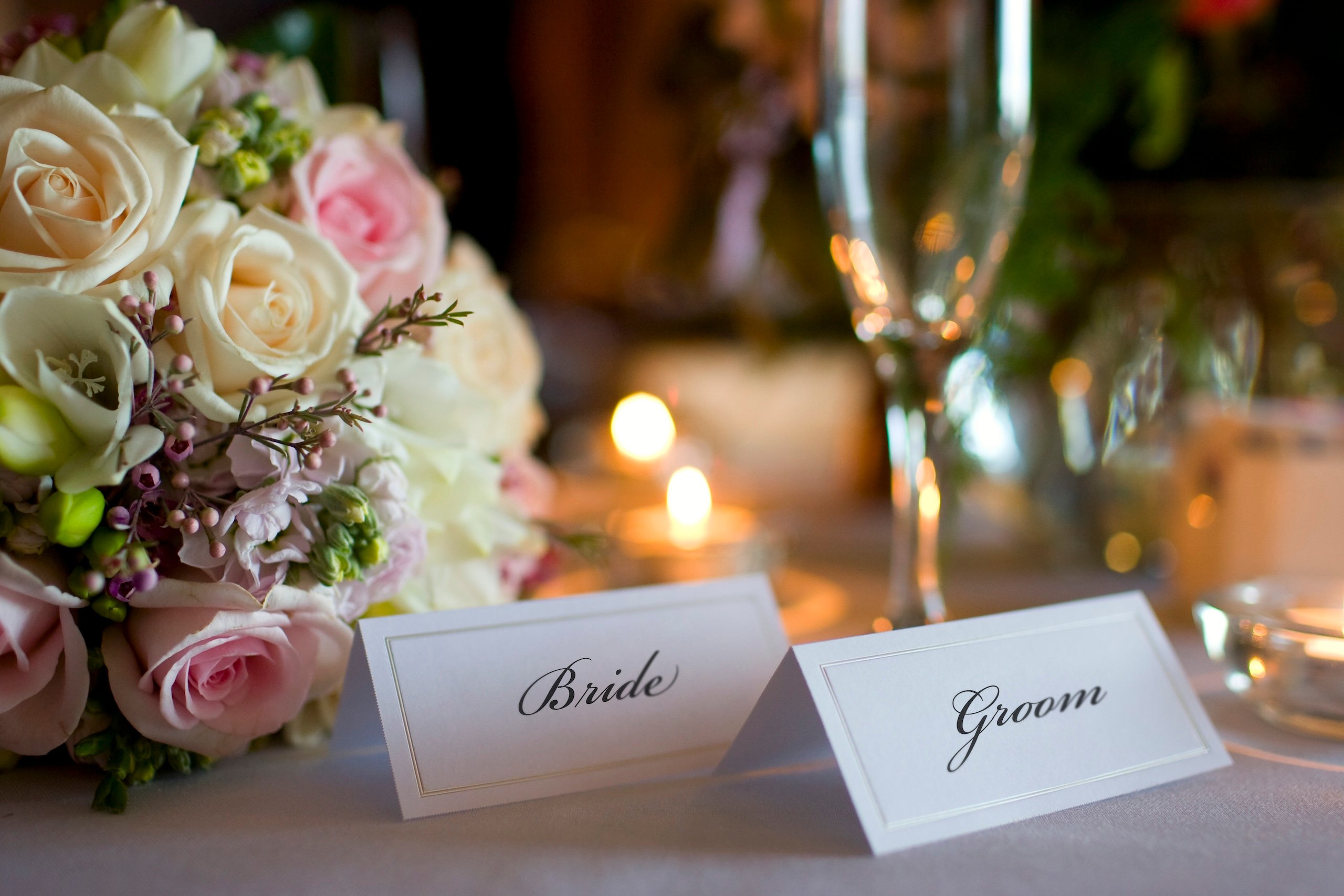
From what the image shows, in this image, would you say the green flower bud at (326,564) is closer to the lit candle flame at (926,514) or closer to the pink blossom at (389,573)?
the pink blossom at (389,573)

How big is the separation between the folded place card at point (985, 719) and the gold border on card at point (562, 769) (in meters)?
0.02

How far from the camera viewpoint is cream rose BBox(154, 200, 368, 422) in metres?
0.36

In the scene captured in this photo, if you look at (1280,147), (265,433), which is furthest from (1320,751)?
(1280,147)

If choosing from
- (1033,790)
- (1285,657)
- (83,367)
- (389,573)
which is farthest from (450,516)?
(1285,657)

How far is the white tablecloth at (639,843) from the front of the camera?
0.97 ft

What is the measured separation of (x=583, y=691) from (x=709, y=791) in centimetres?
6

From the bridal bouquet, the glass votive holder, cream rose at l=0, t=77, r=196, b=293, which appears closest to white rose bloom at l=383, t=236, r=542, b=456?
the bridal bouquet

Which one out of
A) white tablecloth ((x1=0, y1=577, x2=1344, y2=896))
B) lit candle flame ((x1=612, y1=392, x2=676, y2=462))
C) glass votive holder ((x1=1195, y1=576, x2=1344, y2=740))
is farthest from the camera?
lit candle flame ((x1=612, y1=392, x2=676, y2=462))

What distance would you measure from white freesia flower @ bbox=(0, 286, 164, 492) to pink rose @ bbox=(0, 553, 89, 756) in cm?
4

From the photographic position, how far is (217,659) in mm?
363

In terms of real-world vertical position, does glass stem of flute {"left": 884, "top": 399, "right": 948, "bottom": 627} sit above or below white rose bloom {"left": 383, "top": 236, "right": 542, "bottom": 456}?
below

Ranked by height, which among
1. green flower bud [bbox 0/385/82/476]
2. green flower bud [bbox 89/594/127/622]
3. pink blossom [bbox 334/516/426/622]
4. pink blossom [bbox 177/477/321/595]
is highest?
green flower bud [bbox 0/385/82/476]

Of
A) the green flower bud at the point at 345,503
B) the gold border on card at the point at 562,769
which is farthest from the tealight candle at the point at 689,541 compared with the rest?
the green flower bud at the point at 345,503

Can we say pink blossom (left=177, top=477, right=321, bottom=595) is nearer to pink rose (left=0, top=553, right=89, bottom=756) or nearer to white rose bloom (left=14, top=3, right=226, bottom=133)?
pink rose (left=0, top=553, right=89, bottom=756)
